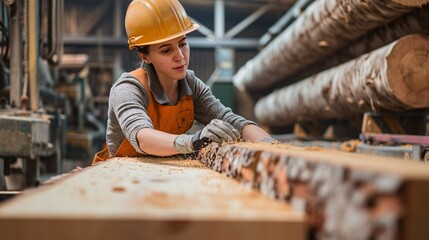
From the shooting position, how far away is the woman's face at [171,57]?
10.1ft

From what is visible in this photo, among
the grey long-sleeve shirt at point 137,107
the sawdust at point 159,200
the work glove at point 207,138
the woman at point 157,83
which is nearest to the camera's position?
the sawdust at point 159,200

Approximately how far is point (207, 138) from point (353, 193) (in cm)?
158

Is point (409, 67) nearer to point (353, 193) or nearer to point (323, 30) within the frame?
point (323, 30)

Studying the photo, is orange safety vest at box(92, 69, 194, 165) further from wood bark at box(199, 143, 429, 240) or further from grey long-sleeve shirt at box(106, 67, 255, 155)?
wood bark at box(199, 143, 429, 240)

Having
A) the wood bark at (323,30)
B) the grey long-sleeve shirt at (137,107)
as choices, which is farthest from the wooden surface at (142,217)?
the wood bark at (323,30)

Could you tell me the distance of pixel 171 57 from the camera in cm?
307

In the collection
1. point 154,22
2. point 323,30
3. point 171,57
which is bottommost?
point 171,57

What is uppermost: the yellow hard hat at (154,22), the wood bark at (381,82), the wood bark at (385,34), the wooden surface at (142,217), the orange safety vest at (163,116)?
the wood bark at (385,34)

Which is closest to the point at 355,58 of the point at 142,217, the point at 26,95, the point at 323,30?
the point at 323,30

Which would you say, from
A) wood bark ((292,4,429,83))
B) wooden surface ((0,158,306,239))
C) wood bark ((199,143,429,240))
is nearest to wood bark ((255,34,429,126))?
wood bark ((292,4,429,83))

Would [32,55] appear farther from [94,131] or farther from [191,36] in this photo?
[191,36]

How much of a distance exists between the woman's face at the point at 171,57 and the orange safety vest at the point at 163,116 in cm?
17

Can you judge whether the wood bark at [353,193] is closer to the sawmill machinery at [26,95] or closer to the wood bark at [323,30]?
the wood bark at [323,30]

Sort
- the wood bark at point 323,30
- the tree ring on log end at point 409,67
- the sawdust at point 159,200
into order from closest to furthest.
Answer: the sawdust at point 159,200 < the tree ring on log end at point 409,67 < the wood bark at point 323,30
